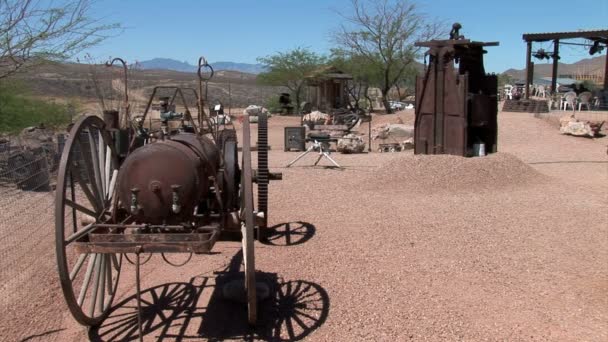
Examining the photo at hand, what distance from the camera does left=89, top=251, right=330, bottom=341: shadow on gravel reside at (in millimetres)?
4195

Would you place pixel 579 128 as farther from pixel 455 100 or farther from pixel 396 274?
pixel 396 274

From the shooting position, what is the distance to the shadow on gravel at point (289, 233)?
6.63 m

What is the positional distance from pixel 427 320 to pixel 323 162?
9.61 m

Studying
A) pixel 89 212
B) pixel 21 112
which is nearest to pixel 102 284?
pixel 89 212

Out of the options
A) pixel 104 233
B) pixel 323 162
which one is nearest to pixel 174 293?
pixel 104 233

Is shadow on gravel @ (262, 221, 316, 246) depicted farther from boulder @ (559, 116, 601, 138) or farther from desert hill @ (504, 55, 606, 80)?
desert hill @ (504, 55, 606, 80)

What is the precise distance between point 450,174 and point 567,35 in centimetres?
1597

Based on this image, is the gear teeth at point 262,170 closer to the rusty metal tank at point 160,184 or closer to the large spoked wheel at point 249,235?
the large spoked wheel at point 249,235

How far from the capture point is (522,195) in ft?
29.8

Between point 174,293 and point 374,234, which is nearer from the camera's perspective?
point 174,293

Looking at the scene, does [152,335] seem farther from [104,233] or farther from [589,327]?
[589,327]

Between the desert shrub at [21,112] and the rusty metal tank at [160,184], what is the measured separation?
29.5 ft

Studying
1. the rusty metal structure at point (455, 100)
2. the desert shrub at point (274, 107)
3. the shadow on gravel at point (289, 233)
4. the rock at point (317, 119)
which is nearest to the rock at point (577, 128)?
the rusty metal structure at point (455, 100)

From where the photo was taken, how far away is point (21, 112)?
1352 centimetres
